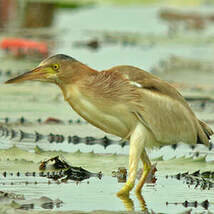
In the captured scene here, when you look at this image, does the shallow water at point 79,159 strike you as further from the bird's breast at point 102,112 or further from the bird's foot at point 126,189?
the bird's breast at point 102,112

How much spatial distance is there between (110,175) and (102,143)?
1023mm

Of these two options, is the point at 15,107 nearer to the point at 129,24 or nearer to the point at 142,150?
the point at 142,150

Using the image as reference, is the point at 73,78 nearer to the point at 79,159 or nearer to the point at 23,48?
the point at 79,159

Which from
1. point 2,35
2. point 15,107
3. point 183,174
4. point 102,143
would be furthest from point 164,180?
point 2,35

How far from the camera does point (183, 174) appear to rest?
5.79 metres

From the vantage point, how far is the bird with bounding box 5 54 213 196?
525 centimetres

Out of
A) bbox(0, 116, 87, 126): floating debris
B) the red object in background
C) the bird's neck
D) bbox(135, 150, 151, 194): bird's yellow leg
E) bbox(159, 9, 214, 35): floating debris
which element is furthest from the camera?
bbox(159, 9, 214, 35): floating debris

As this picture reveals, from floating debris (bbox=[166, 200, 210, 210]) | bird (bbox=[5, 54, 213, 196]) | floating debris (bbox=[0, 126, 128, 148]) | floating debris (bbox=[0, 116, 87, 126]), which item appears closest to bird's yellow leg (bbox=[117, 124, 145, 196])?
bird (bbox=[5, 54, 213, 196])

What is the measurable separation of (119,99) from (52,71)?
0.43 m

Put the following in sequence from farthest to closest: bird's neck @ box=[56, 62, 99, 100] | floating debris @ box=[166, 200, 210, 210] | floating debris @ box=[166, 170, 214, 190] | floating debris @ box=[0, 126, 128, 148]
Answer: floating debris @ box=[0, 126, 128, 148] → floating debris @ box=[166, 170, 214, 190] → bird's neck @ box=[56, 62, 99, 100] → floating debris @ box=[166, 200, 210, 210]

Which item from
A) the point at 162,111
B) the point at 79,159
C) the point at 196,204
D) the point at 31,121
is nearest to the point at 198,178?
the point at 162,111

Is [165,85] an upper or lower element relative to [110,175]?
upper

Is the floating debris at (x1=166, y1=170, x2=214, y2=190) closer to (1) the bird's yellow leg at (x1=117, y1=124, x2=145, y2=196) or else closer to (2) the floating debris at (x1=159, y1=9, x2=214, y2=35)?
(1) the bird's yellow leg at (x1=117, y1=124, x2=145, y2=196)

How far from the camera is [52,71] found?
5270 mm
